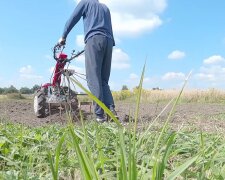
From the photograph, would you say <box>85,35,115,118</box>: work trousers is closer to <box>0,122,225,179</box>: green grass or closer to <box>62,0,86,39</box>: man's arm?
<box>62,0,86,39</box>: man's arm

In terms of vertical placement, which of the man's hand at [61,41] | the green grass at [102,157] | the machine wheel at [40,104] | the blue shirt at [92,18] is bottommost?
the green grass at [102,157]

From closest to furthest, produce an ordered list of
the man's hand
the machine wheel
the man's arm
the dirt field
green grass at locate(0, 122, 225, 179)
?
green grass at locate(0, 122, 225, 179) < the dirt field < the man's arm < the man's hand < the machine wheel

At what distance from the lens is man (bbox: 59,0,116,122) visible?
537 cm

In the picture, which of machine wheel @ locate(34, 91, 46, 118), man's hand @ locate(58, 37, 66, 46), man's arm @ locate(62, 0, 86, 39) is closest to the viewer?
man's arm @ locate(62, 0, 86, 39)

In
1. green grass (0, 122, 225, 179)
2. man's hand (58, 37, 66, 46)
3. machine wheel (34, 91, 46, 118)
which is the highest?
man's hand (58, 37, 66, 46)

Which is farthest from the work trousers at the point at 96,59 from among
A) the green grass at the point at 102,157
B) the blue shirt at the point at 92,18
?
the green grass at the point at 102,157

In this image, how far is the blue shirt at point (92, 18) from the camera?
5.43m

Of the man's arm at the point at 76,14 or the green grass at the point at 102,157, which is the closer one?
the green grass at the point at 102,157

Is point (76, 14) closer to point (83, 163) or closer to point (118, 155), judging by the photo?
point (118, 155)

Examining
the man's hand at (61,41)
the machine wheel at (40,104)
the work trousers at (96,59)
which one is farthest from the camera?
the machine wheel at (40,104)

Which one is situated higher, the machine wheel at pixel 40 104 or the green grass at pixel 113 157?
the machine wheel at pixel 40 104

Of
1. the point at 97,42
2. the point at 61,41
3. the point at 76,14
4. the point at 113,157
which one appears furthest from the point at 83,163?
the point at 61,41

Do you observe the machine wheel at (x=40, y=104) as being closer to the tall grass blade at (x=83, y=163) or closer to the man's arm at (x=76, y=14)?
the man's arm at (x=76, y=14)

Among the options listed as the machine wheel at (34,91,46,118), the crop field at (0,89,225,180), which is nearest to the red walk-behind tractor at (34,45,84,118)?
the machine wheel at (34,91,46,118)
